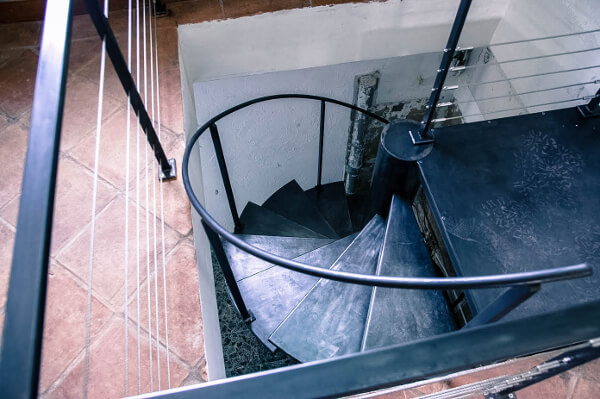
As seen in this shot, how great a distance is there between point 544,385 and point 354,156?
2906 mm

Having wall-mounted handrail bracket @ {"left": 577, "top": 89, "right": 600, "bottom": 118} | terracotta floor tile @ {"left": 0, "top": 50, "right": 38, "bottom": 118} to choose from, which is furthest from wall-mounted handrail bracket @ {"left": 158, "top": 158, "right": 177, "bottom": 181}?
wall-mounted handrail bracket @ {"left": 577, "top": 89, "right": 600, "bottom": 118}

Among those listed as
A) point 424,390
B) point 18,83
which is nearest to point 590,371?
point 424,390

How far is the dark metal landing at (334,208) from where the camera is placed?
4086mm

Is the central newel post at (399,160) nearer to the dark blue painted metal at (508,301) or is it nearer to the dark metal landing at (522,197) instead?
the dark metal landing at (522,197)

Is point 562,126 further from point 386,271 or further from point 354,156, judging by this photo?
point 354,156

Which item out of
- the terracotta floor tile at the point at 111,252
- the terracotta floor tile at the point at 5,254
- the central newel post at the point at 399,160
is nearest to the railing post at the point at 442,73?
the central newel post at the point at 399,160

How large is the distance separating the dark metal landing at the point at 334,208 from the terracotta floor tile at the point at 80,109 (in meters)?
2.23

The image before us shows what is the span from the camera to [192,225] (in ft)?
6.21

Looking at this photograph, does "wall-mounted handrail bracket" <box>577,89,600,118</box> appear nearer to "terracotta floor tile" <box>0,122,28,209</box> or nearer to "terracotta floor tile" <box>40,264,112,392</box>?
"terracotta floor tile" <box>40,264,112,392</box>

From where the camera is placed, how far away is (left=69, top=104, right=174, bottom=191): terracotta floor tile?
6.43 ft

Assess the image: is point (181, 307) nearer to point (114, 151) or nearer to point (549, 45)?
point (114, 151)

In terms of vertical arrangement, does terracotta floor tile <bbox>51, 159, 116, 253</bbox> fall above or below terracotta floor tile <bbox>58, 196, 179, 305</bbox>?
above

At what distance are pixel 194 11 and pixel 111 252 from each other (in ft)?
4.81

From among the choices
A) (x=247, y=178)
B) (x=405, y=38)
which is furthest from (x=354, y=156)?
(x=405, y=38)
